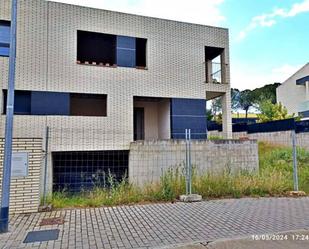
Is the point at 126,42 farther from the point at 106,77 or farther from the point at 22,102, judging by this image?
the point at 22,102

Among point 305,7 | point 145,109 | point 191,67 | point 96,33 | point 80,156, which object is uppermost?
point 305,7

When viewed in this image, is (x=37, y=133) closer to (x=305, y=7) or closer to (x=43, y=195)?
(x=43, y=195)

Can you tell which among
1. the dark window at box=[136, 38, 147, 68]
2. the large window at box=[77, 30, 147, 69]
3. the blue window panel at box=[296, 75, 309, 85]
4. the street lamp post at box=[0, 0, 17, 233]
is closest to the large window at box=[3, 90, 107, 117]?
the large window at box=[77, 30, 147, 69]

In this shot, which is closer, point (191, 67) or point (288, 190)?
point (288, 190)

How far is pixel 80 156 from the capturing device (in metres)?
13.0

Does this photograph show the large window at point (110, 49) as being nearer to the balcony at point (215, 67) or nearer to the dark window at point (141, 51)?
the dark window at point (141, 51)

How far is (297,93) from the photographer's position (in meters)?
31.3

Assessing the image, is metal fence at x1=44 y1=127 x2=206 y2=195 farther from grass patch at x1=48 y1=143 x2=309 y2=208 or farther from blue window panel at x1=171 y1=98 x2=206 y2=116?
grass patch at x1=48 y1=143 x2=309 y2=208

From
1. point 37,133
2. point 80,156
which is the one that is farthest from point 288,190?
point 37,133

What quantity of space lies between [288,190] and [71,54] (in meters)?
10.6

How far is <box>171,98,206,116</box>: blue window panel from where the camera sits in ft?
47.1

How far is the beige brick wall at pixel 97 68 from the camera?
39.5 ft

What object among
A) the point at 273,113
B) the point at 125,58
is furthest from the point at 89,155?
the point at 273,113

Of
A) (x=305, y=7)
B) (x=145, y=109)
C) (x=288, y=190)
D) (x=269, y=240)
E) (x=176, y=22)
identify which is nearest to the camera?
(x=269, y=240)
